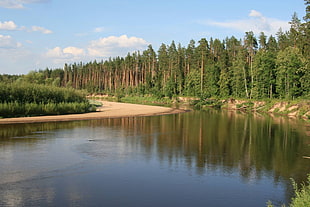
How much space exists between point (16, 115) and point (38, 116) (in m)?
2.57

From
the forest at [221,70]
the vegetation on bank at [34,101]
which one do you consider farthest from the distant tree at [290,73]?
the vegetation on bank at [34,101]

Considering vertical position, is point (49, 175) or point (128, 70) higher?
point (128, 70)

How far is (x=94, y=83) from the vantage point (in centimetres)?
15362

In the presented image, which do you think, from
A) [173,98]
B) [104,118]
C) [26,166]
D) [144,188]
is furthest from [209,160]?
[173,98]

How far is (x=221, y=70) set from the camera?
7775 centimetres

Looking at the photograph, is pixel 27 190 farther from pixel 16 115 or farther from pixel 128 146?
pixel 16 115

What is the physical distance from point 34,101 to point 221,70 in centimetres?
5070

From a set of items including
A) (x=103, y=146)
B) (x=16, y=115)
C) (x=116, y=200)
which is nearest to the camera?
(x=116, y=200)

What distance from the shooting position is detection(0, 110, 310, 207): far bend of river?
10.5 meters

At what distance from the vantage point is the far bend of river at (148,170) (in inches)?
412

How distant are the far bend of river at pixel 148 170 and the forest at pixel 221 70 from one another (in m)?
24.8

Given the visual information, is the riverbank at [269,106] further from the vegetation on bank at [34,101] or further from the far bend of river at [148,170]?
the vegetation on bank at [34,101]

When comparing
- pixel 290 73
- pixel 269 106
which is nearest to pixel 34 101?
pixel 269 106

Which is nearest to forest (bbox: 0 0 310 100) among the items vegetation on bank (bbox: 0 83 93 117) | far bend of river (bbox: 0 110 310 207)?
vegetation on bank (bbox: 0 83 93 117)
